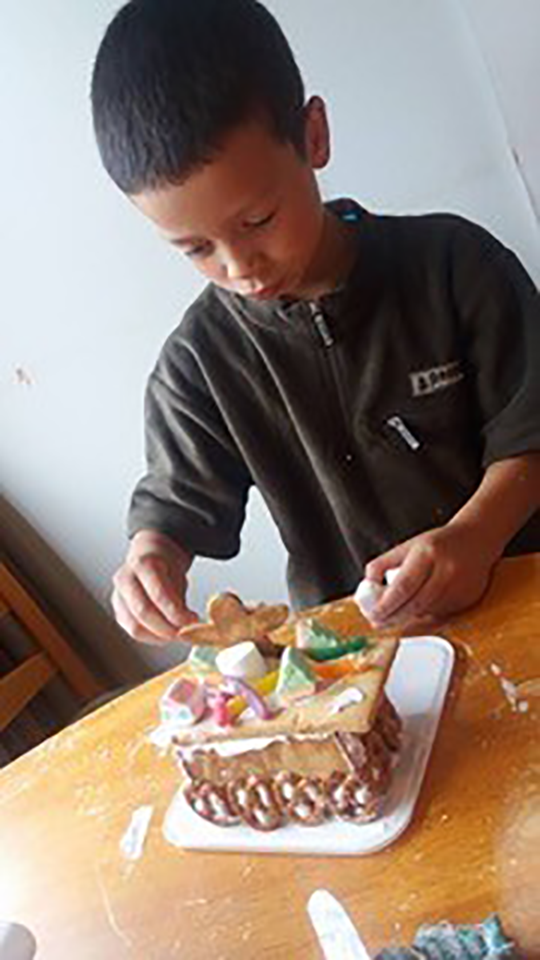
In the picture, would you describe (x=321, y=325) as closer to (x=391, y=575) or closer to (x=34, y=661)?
(x=391, y=575)

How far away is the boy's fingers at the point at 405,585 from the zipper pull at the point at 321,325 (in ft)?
0.89

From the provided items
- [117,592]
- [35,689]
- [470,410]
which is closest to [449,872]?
[117,592]

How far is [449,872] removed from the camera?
578 millimetres

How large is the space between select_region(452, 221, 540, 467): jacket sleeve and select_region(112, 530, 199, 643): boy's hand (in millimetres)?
293

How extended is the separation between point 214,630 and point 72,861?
205 millimetres

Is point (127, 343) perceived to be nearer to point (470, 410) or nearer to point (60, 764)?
point (470, 410)

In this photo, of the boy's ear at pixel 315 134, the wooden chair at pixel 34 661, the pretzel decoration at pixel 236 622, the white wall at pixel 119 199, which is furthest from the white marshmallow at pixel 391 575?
the wooden chair at pixel 34 661

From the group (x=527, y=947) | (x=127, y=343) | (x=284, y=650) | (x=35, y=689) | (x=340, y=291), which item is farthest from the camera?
(x=35, y=689)

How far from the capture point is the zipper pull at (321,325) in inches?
37.2

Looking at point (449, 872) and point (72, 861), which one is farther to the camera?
point (72, 861)

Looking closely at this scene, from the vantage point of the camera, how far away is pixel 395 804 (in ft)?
2.08

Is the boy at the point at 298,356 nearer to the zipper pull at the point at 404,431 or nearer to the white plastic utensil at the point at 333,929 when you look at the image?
the zipper pull at the point at 404,431

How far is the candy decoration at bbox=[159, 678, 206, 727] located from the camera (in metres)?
0.66

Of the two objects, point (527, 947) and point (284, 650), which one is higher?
point (284, 650)
